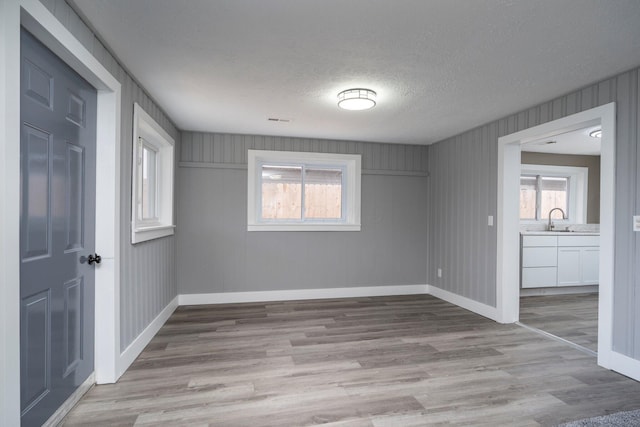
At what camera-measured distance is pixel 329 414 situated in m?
2.02

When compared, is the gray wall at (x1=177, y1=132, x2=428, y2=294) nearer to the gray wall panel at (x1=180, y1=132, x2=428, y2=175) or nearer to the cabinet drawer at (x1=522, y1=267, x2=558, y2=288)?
the gray wall panel at (x1=180, y1=132, x2=428, y2=175)

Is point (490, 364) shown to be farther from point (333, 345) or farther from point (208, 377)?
point (208, 377)

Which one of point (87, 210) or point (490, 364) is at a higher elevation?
point (87, 210)

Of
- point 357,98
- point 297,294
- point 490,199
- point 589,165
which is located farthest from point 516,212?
point 589,165

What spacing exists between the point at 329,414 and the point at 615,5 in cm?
279

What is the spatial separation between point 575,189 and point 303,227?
16.6 ft

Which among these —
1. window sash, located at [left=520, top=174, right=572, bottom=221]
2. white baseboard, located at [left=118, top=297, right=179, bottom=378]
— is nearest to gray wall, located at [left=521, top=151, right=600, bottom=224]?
window sash, located at [left=520, top=174, right=572, bottom=221]

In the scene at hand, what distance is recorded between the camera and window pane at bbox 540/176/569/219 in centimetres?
595

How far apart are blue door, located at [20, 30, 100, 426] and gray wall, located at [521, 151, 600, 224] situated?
6502 millimetres

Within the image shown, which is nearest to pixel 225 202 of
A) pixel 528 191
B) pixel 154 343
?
pixel 154 343

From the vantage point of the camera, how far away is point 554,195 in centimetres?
598

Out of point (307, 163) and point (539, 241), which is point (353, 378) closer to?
point (307, 163)

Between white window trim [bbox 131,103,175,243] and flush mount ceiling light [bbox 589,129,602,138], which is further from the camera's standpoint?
flush mount ceiling light [bbox 589,129,602,138]

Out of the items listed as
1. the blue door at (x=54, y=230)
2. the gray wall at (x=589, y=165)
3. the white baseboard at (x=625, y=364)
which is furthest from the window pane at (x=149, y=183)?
the gray wall at (x=589, y=165)
